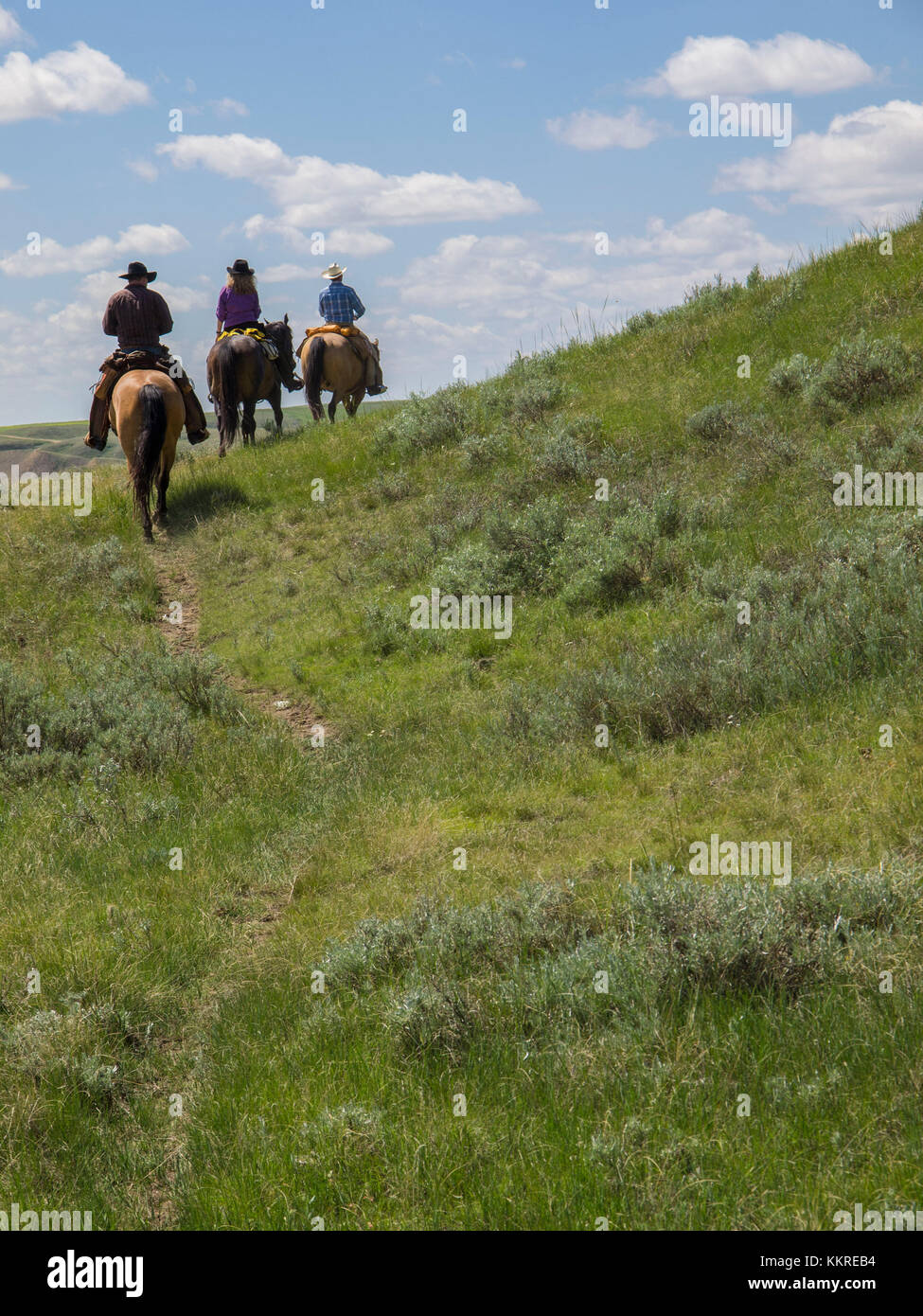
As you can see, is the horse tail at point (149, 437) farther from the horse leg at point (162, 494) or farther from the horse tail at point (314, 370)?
the horse tail at point (314, 370)

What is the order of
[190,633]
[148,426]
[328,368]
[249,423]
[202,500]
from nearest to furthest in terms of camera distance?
1. [190,633]
2. [148,426]
3. [202,500]
4. [249,423]
5. [328,368]

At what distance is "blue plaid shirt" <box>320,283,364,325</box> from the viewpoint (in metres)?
21.5

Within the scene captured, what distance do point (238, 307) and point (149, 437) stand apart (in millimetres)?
5376

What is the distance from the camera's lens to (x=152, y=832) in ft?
25.0

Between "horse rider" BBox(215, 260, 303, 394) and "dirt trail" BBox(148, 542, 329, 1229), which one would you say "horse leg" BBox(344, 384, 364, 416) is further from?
"dirt trail" BBox(148, 542, 329, 1229)

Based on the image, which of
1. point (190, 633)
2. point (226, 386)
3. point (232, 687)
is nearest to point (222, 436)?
point (226, 386)

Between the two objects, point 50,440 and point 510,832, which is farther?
point 50,440

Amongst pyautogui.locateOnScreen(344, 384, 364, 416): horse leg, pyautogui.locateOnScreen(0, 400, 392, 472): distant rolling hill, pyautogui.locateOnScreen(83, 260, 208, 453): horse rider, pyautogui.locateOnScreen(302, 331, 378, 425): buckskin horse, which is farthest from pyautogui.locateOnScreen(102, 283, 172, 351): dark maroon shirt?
pyautogui.locateOnScreen(0, 400, 392, 472): distant rolling hill

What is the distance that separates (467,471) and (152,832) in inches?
342

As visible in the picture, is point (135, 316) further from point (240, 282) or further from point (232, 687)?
point (232, 687)

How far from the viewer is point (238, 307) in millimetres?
18938

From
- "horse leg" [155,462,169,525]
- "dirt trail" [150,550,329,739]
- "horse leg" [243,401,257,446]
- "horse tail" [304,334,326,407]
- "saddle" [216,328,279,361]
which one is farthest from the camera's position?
"horse tail" [304,334,326,407]

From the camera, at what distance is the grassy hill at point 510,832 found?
3674 mm

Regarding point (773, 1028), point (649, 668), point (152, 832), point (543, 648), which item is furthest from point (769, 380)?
point (773, 1028)
